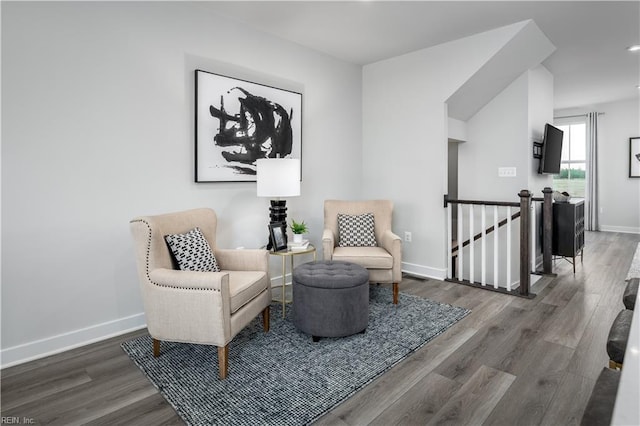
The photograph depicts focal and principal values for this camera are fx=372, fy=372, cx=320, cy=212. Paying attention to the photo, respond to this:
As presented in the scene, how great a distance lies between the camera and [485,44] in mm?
3674

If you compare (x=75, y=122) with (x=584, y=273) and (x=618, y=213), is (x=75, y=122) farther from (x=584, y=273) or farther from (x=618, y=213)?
(x=618, y=213)

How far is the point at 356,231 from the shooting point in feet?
12.3

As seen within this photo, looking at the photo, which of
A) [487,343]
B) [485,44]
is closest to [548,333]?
[487,343]

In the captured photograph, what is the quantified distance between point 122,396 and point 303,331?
1.14 meters

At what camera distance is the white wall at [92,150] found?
2.30 metres

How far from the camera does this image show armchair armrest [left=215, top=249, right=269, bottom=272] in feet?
9.04

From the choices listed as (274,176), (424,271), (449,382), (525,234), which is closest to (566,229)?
(525,234)

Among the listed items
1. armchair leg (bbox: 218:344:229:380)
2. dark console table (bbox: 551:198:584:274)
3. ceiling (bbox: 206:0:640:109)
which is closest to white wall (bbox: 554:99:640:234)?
ceiling (bbox: 206:0:640:109)

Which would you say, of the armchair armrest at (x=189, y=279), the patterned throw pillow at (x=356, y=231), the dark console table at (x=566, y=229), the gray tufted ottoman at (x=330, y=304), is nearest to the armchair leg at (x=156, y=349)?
the armchair armrest at (x=189, y=279)

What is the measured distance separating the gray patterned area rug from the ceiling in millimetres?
2570

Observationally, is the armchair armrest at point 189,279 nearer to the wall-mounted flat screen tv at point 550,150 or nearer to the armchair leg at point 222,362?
the armchair leg at point 222,362

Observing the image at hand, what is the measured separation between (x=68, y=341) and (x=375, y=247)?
259 centimetres

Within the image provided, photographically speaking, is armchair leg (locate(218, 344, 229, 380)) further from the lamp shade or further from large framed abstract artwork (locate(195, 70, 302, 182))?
large framed abstract artwork (locate(195, 70, 302, 182))

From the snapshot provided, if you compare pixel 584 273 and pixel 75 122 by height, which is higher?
pixel 75 122
